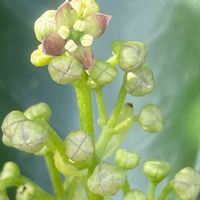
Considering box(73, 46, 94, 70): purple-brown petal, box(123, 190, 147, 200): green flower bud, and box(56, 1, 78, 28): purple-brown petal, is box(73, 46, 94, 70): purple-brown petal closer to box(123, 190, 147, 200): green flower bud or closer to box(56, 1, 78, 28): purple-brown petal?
box(56, 1, 78, 28): purple-brown petal

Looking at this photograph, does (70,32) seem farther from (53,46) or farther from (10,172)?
(10,172)

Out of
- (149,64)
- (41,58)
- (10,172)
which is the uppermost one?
(41,58)

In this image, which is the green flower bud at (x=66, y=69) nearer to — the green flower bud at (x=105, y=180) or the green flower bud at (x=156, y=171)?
the green flower bud at (x=105, y=180)

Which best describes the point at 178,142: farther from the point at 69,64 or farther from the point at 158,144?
the point at 69,64

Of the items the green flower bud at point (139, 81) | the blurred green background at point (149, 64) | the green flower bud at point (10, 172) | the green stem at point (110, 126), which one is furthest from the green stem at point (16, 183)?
the blurred green background at point (149, 64)

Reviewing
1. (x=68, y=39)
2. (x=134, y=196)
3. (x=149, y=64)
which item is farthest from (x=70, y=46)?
(x=149, y=64)

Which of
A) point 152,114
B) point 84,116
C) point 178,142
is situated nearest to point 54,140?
point 84,116
